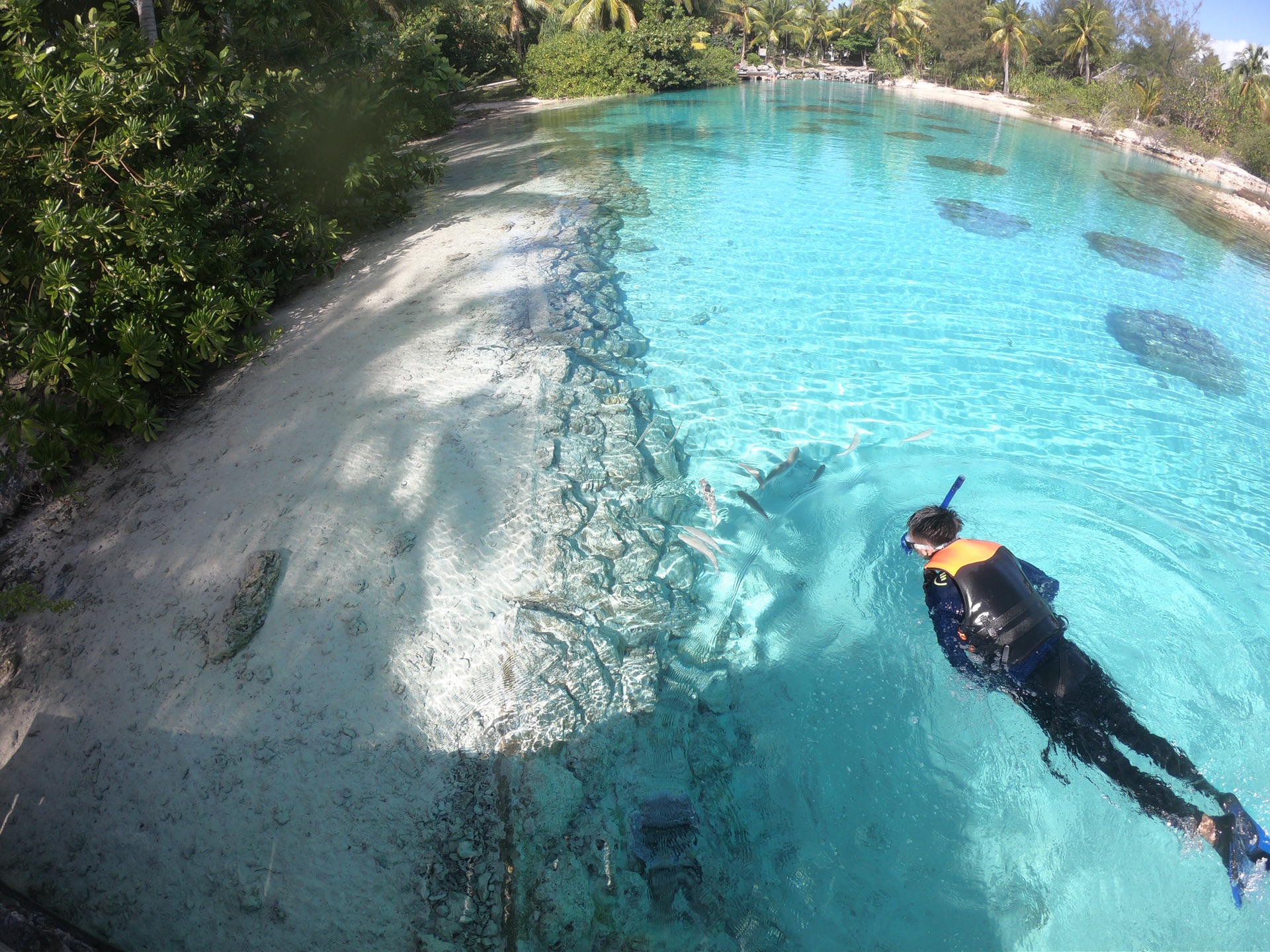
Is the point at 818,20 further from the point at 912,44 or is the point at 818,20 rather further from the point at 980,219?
the point at 980,219

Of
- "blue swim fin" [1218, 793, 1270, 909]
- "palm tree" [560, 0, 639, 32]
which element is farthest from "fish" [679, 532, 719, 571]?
"palm tree" [560, 0, 639, 32]

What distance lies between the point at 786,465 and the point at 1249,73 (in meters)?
34.5

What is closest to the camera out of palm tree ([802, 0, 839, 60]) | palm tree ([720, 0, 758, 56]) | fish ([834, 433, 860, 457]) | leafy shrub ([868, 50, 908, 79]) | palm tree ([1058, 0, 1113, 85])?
fish ([834, 433, 860, 457])

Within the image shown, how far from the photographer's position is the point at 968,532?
16.9 ft

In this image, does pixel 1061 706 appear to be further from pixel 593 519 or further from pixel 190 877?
pixel 190 877

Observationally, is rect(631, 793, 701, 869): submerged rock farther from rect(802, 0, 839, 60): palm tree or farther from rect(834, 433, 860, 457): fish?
rect(802, 0, 839, 60): palm tree

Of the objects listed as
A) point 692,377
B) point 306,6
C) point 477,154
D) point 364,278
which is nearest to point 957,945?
point 692,377

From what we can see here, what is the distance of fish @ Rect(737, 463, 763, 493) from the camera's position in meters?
5.64

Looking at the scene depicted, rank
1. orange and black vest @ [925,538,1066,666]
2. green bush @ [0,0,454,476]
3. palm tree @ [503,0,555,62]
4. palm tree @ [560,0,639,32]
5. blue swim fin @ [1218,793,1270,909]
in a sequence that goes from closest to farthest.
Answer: blue swim fin @ [1218,793,1270,909]
orange and black vest @ [925,538,1066,666]
green bush @ [0,0,454,476]
palm tree @ [560,0,639,32]
palm tree @ [503,0,555,62]

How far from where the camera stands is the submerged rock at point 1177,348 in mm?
7734

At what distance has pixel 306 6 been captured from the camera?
31.3ft

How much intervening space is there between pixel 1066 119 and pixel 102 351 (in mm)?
35649

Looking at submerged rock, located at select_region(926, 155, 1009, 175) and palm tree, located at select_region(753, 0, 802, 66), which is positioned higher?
palm tree, located at select_region(753, 0, 802, 66)

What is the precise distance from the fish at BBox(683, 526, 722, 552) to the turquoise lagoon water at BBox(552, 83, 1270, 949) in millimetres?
143
